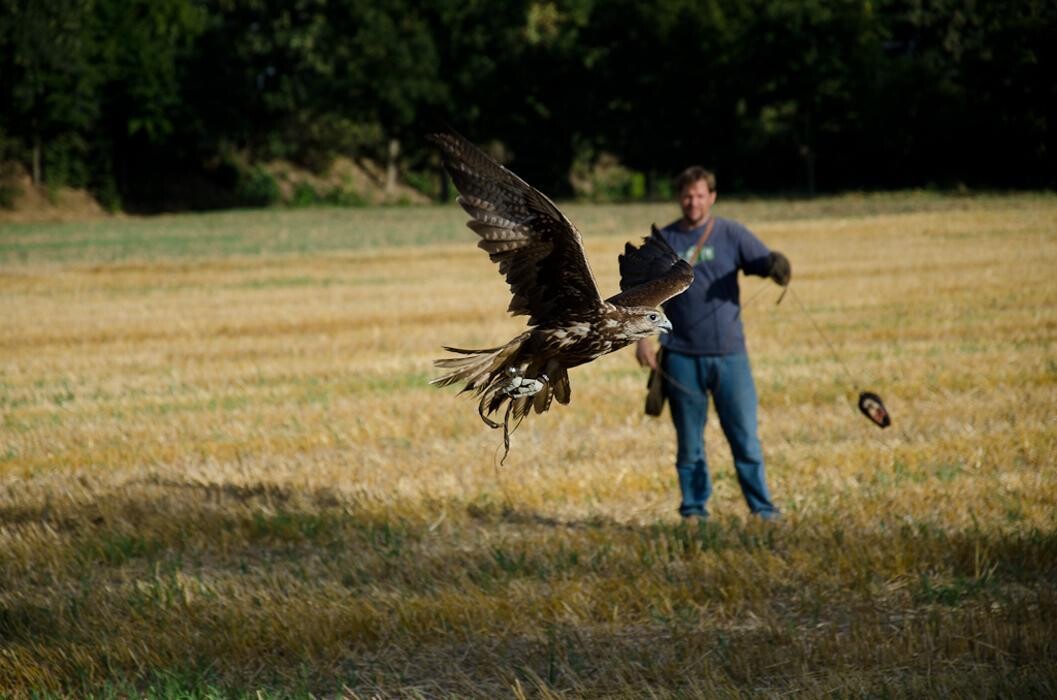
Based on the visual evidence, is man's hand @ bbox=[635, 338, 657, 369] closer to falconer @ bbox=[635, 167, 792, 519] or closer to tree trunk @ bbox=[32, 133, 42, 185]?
falconer @ bbox=[635, 167, 792, 519]

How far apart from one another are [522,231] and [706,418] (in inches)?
115

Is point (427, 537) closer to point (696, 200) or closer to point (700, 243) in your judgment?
point (700, 243)

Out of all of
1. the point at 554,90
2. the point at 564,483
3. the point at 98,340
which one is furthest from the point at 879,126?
the point at 564,483

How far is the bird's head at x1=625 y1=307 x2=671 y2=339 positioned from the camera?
4.89 m

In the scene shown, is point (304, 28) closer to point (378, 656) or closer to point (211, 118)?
point (211, 118)

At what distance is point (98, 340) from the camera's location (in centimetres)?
1673

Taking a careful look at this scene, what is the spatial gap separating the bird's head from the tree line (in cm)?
5110

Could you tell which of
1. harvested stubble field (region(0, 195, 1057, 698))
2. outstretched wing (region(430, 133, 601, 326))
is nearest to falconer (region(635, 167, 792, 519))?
harvested stubble field (region(0, 195, 1057, 698))

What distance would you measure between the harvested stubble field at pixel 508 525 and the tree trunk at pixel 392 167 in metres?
53.2

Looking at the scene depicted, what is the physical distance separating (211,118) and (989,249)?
52.5 metres

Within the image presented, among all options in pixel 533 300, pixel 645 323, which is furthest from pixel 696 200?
pixel 645 323

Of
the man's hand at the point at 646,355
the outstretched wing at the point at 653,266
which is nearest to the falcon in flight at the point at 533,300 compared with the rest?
the outstretched wing at the point at 653,266

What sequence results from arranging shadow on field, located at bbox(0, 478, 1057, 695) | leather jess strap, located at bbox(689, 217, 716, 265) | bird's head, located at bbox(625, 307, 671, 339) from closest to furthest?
bird's head, located at bbox(625, 307, 671, 339) < shadow on field, located at bbox(0, 478, 1057, 695) < leather jess strap, located at bbox(689, 217, 716, 265)

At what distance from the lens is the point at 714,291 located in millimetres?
7613
